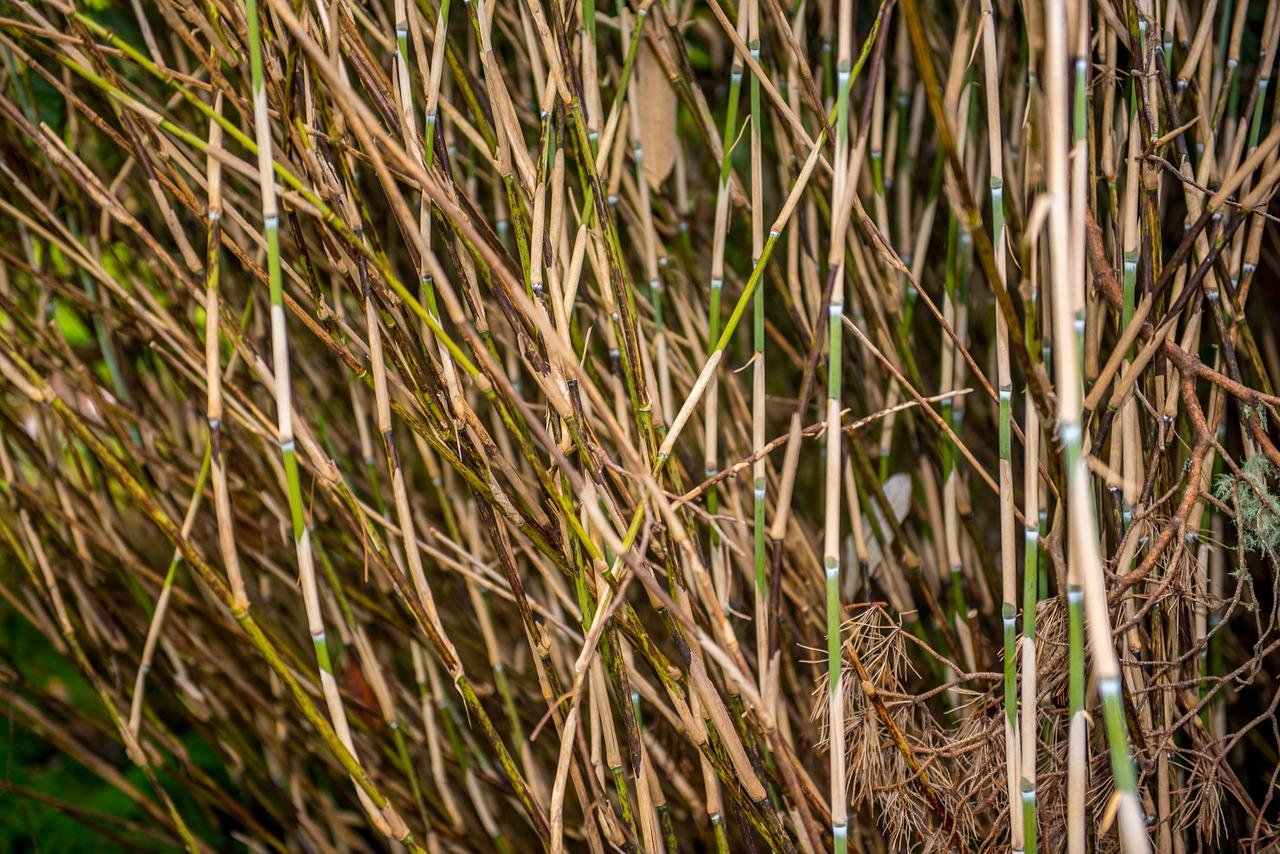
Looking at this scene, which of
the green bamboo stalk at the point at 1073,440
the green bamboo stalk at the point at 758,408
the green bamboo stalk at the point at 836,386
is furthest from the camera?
the green bamboo stalk at the point at 758,408

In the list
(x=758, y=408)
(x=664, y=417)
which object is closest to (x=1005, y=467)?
(x=758, y=408)

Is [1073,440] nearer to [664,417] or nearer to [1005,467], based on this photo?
[1005,467]

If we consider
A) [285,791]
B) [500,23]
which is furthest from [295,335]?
[285,791]

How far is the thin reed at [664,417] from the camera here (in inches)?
20.0

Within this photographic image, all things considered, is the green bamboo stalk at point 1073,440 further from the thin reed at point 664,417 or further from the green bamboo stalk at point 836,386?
the green bamboo stalk at point 836,386

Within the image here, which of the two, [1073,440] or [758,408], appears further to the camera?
[758,408]

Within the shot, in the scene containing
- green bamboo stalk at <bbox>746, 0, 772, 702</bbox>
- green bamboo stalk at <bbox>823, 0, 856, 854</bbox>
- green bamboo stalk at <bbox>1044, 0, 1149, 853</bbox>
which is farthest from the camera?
green bamboo stalk at <bbox>746, 0, 772, 702</bbox>

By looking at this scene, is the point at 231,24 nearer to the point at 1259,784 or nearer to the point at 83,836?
the point at 83,836

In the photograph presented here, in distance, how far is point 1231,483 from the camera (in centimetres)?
59

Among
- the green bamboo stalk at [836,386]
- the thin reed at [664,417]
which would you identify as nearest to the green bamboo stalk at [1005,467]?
the thin reed at [664,417]

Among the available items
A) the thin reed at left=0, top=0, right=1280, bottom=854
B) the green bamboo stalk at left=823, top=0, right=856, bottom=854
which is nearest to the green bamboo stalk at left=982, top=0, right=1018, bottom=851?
the thin reed at left=0, top=0, right=1280, bottom=854

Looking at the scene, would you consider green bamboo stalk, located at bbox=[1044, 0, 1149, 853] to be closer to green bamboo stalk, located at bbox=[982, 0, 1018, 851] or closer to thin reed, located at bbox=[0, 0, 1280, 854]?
thin reed, located at bbox=[0, 0, 1280, 854]

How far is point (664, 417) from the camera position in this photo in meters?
0.70

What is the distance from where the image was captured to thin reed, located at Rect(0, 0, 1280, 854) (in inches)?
20.0
